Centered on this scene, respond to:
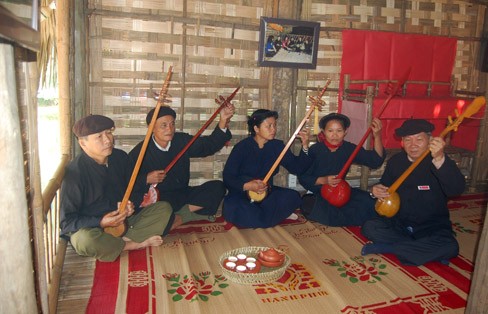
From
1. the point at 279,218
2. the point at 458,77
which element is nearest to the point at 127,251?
the point at 279,218

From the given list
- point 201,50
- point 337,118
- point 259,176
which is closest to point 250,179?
point 259,176

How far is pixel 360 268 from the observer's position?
3.25 meters

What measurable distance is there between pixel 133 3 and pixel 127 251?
2451 millimetres

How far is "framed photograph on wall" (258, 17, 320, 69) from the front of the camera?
4.63 meters

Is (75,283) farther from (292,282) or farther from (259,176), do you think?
(259,176)

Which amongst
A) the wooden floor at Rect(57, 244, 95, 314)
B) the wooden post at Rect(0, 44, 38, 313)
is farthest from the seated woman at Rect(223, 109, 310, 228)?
the wooden post at Rect(0, 44, 38, 313)

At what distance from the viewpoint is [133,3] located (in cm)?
427

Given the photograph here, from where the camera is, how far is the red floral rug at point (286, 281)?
269 cm

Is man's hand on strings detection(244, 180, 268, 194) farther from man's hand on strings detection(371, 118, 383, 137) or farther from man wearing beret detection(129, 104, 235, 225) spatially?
man's hand on strings detection(371, 118, 383, 137)

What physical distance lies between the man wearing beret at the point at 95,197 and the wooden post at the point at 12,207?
4.58 feet

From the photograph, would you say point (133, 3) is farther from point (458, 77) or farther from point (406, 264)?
point (458, 77)

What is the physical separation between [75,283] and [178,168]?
60.0 inches

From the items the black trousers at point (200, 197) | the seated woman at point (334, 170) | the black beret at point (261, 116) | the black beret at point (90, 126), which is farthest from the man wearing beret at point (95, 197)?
the seated woman at point (334, 170)

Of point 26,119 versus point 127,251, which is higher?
point 26,119
